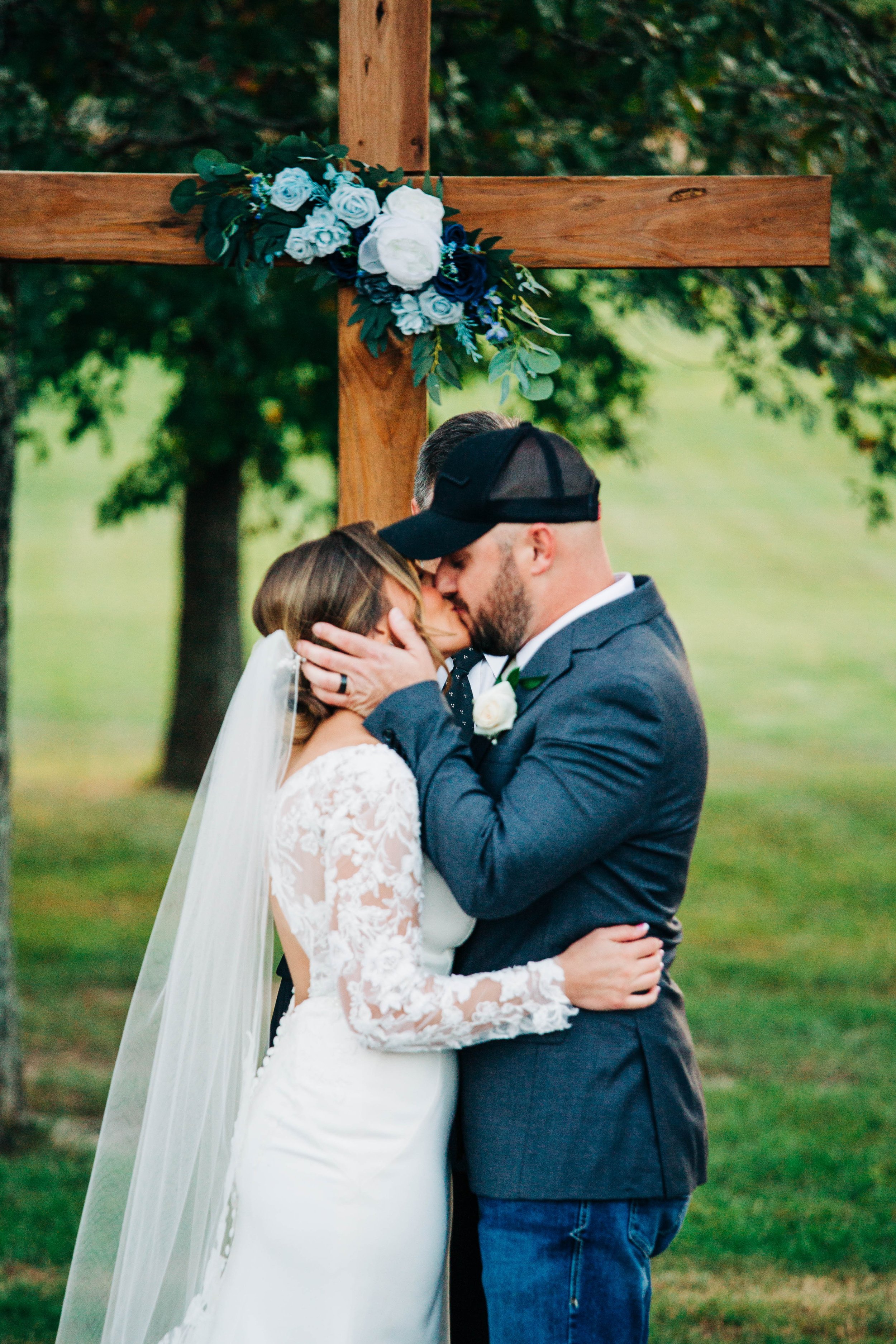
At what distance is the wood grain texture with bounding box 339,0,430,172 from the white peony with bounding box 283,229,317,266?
27 centimetres

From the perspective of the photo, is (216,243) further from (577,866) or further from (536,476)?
(577,866)

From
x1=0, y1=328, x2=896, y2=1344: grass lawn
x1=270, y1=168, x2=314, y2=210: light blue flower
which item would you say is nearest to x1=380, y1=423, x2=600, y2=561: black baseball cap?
x1=270, y1=168, x2=314, y2=210: light blue flower

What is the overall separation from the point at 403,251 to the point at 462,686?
1.06 metres

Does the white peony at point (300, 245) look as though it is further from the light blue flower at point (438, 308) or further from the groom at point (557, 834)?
the groom at point (557, 834)

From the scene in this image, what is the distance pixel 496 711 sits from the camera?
248 cm

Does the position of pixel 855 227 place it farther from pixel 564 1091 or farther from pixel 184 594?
pixel 184 594

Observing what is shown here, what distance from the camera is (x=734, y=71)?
4.58 metres

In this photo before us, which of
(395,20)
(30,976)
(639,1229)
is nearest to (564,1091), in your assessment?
(639,1229)

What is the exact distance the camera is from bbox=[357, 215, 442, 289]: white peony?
2793 mm

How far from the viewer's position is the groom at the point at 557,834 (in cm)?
233

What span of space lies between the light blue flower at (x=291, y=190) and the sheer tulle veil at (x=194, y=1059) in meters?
0.94

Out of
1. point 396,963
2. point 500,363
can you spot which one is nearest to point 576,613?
point 500,363

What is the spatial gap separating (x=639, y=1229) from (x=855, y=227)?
337cm

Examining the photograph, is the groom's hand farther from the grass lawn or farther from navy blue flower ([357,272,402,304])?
the grass lawn
